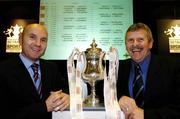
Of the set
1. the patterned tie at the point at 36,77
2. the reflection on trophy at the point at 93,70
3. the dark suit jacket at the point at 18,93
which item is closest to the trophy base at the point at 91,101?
the reflection on trophy at the point at 93,70

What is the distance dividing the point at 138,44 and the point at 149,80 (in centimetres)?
23

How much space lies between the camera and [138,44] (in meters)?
1.66

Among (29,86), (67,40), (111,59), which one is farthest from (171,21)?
(29,86)

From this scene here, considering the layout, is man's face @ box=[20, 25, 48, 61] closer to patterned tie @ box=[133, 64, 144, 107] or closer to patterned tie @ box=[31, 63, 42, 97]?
patterned tie @ box=[31, 63, 42, 97]

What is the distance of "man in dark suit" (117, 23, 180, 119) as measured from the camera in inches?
58.7

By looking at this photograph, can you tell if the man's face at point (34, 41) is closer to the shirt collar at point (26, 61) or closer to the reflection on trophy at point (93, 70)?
the shirt collar at point (26, 61)

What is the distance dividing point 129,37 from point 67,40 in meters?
1.01

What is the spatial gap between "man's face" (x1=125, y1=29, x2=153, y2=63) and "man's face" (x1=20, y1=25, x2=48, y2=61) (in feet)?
1.81

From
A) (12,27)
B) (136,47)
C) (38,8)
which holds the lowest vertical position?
(136,47)

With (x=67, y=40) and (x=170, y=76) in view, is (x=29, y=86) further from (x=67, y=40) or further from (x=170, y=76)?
(x=67, y=40)

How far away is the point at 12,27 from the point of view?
2693 mm

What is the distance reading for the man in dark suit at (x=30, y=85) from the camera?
1423 mm

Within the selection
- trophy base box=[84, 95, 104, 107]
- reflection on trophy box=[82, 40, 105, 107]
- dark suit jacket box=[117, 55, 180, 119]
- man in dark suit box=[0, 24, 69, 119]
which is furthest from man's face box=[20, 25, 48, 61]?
dark suit jacket box=[117, 55, 180, 119]

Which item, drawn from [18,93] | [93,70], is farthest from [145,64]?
[18,93]
